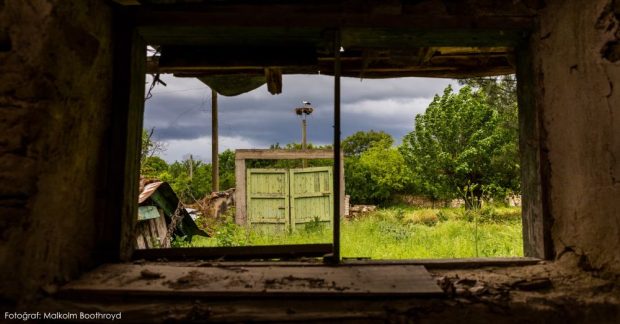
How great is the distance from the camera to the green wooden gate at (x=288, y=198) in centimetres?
822

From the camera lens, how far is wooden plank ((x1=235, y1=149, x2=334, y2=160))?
25.9 ft

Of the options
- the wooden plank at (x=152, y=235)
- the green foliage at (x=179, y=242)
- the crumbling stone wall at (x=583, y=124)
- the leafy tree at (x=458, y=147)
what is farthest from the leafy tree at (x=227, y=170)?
the crumbling stone wall at (x=583, y=124)

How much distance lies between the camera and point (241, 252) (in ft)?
5.16

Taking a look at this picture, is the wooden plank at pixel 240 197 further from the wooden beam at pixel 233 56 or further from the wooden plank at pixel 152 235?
the wooden beam at pixel 233 56

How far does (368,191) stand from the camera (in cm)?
1578

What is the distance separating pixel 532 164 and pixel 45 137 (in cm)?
176

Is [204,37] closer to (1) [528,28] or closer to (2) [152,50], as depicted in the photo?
(2) [152,50]

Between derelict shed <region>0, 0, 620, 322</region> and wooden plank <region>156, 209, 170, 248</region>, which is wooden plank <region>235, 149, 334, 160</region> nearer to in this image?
wooden plank <region>156, 209, 170, 248</region>

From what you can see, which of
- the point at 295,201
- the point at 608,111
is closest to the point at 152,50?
the point at 608,111

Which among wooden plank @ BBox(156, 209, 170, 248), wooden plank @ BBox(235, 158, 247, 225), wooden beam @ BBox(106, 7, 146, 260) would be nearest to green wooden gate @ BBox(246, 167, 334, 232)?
wooden plank @ BBox(235, 158, 247, 225)

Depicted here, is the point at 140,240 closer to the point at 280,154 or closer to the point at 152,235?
the point at 152,235

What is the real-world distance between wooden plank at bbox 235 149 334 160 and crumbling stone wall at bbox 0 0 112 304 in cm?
655

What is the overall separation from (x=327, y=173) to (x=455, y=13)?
278 inches

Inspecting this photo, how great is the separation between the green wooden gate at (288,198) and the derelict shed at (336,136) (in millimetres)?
6689
